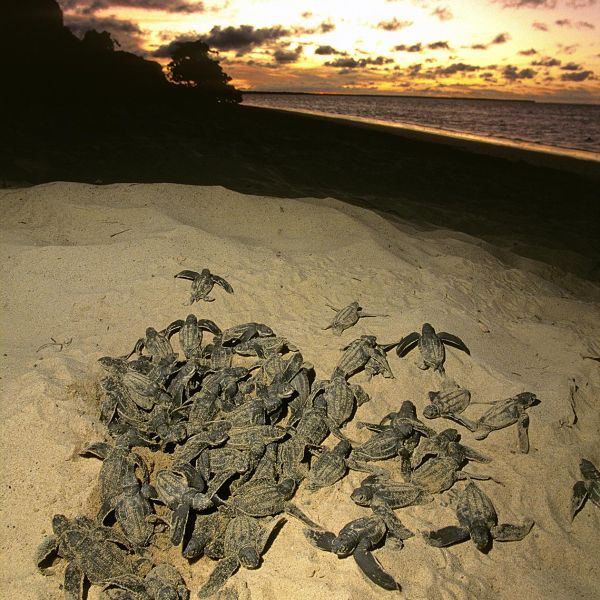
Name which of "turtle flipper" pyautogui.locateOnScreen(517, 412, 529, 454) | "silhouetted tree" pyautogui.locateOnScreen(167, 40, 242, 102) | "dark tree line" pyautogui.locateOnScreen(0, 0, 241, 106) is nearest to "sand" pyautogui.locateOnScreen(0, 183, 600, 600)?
"turtle flipper" pyautogui.locateOnScreen(517, 412, 529, 454)

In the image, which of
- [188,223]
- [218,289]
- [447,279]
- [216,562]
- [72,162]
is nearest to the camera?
[216,562]

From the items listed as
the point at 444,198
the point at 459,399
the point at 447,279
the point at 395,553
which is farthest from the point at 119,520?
the point at 444,198

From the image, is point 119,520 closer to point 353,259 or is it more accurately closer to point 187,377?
point 187,377

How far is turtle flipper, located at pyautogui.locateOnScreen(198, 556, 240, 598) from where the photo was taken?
213 cm

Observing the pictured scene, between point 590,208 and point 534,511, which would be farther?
point 590,208

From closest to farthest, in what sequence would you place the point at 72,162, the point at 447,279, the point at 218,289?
1. the point at 218,289
2. the point at 447,279
3. the point at 72,162

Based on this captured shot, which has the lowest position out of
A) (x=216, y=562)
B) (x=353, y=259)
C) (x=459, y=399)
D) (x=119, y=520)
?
(x=216, y=562)

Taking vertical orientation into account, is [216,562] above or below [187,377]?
below

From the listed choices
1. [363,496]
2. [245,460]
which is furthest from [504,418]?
[245,460]

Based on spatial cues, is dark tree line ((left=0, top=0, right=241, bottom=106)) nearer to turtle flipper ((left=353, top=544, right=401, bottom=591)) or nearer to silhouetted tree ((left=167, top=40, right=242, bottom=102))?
silhouetted tree ((left=167, top=40, right=242, bottom=102))

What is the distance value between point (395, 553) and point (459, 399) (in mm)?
1204

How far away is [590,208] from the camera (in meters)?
10.8

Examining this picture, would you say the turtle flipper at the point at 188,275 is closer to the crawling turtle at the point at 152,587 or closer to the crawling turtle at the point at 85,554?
the crawling turtle at the point at 85,554

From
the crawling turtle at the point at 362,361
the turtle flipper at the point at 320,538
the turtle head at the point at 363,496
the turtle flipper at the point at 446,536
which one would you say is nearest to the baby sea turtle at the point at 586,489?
the turtle flipper at the point at 446,536
